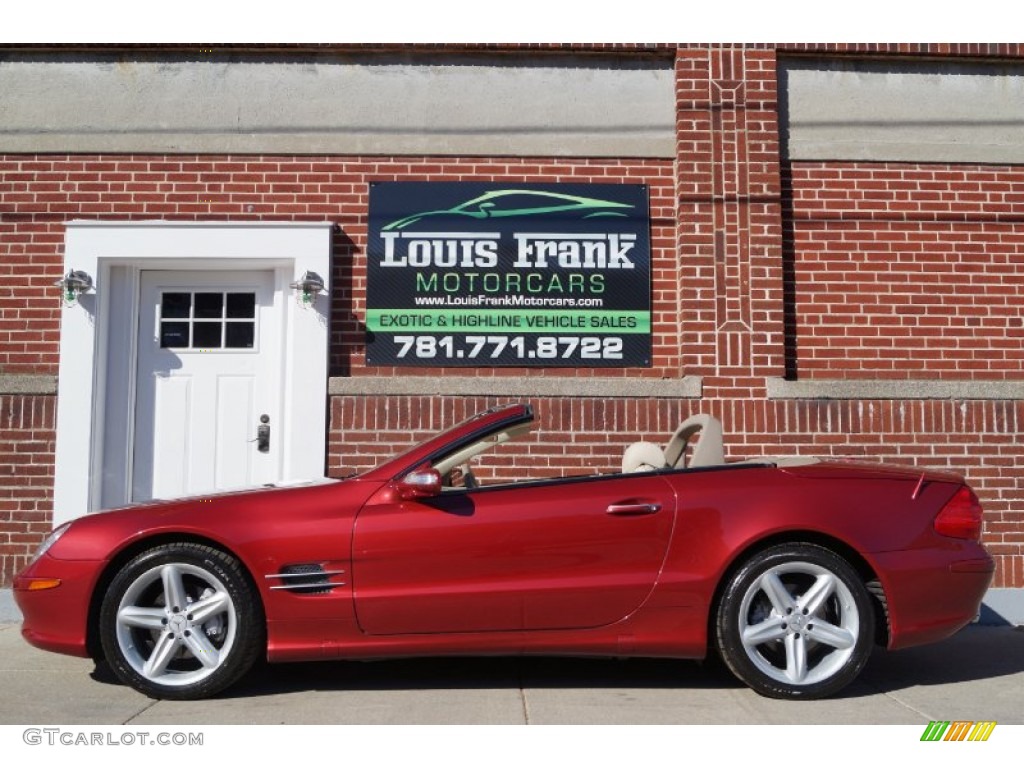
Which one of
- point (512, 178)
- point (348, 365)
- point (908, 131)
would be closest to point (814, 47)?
point (908, 131)

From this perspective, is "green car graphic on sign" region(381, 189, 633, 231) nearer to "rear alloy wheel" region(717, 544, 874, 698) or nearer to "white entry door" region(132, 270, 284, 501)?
"white entry door" region(132, 270, 284, 501)

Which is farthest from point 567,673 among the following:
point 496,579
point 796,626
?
point 796,626

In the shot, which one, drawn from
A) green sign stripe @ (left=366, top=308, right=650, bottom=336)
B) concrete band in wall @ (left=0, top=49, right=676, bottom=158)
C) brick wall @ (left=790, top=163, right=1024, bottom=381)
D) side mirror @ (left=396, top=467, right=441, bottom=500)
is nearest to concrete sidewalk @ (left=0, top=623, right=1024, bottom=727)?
side mirror @ (left=396, top=467, right=441, bottom=500)

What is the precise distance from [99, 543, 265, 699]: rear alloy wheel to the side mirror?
805 mm

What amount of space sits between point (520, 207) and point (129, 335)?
3.09 m

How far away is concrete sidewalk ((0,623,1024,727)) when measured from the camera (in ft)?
14.3

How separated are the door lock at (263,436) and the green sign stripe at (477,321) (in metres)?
1.02

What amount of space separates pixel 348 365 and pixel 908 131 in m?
4.66

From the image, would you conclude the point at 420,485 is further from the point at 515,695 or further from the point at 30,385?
the point at 30,385

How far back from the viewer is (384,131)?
7914 millimetres

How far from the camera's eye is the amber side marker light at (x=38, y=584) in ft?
15.3

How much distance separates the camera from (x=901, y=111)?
8047 millimetres
